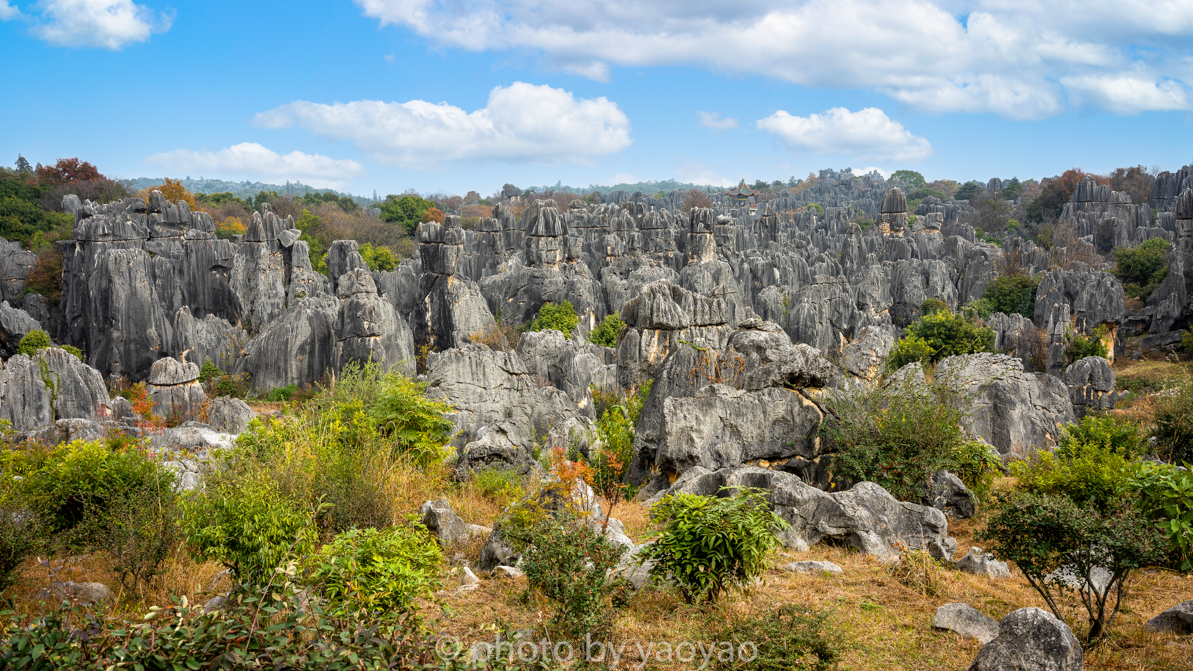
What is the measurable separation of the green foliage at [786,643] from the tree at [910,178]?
163m

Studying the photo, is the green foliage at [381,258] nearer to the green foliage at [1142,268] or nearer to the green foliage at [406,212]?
the green foliage at [406,212]

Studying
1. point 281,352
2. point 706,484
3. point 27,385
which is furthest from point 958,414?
point 281,352

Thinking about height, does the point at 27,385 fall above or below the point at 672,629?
below

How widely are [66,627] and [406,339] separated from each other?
1162 inches

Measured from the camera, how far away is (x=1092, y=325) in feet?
118

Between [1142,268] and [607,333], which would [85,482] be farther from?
[1142,268]

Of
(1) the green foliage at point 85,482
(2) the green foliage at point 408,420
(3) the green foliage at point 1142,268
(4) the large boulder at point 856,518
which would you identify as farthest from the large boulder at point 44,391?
(3) the green foliage at point 1142,268

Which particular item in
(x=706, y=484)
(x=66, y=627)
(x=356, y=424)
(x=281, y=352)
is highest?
(x=66, y=627)

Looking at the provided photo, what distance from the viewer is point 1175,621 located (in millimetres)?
5438

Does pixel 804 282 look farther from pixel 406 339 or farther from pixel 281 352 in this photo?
pixel 281 352

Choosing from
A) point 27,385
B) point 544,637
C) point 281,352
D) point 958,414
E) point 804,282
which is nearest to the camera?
point 544,637

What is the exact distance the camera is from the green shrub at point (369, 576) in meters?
4.31

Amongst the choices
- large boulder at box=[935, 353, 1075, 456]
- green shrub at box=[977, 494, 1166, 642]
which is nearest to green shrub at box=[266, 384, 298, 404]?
large boulder at box=[935, 353, 1075, 456]

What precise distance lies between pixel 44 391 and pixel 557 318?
86.7 ft
